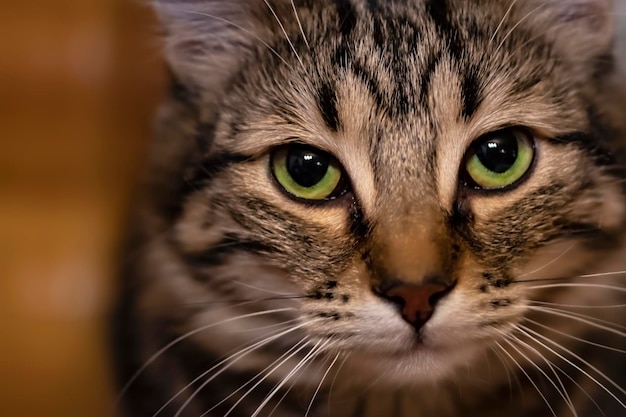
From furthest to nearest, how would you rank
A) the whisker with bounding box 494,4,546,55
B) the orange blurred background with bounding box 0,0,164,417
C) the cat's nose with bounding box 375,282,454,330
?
the orange blurred background with bounding box 0,0,164,417 < the whisker with bounding box 494,4,546,55 < the cat's nose with bounding box 375,282,454,330

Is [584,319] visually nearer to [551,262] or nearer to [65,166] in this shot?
[551,262]

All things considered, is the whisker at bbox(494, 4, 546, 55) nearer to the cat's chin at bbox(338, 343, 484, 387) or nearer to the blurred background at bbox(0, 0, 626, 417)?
the cat's chin at bbox(338, 343, 484, 387)

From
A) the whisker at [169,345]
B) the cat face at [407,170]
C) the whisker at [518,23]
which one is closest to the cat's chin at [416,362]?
the cat face at [407,170]

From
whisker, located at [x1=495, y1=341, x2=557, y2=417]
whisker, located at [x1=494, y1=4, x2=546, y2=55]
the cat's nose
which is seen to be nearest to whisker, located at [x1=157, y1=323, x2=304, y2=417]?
the cat's nose

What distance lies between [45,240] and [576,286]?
2.71 ft

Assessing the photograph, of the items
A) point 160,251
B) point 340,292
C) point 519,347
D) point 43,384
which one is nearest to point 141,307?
point 160,251

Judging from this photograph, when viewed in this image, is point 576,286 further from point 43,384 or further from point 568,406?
point 43,384

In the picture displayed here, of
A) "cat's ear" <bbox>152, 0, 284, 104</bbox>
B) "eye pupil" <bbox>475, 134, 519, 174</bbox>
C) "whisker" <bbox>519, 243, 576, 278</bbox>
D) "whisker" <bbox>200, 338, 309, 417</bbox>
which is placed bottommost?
"whisker" <bbox>200, 338, 309, 417</bbox>

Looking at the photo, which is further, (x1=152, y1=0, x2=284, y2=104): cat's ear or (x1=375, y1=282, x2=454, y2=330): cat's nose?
(x1=152, y1=0, x2=284, y2=104): cat's ear

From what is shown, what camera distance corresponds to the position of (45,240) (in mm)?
1233

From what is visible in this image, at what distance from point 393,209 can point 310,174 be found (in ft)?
0.37

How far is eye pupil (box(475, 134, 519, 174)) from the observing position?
0.80 metres

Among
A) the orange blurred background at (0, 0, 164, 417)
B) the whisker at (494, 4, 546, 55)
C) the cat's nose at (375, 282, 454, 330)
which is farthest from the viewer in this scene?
the orange blurred background at (0, 0, 164, 417)

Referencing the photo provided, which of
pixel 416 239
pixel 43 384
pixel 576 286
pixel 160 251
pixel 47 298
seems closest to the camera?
pixel 416 239
